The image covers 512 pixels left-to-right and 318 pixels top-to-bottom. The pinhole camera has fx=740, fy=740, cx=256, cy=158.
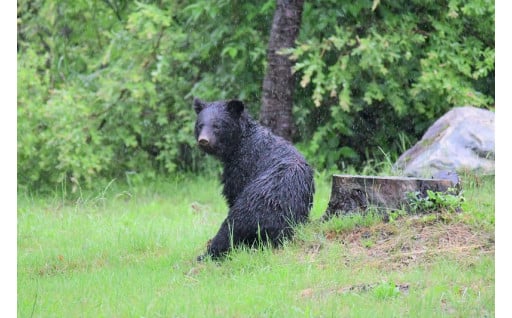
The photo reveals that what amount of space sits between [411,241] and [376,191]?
73 centimetres

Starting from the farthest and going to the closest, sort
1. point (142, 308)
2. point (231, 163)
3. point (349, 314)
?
point (231, 163)
point (142, 308)
point (349, 314)

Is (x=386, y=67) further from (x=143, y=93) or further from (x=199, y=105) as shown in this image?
(x=199, y=105)

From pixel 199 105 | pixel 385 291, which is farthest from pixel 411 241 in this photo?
pixel 199 105

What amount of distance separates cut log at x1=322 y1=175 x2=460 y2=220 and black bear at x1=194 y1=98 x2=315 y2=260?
0.36m

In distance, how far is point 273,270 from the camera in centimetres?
649

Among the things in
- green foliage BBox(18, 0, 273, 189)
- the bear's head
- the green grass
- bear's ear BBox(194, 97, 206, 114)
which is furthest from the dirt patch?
green foliage BBox(18, 0, 273, 189)

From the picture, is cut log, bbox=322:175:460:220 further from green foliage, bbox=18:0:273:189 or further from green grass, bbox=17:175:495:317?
green foliage, bbox=18:0:273:189

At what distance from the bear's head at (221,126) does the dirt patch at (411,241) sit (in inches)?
53.3

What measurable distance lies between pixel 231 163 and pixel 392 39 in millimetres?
5029

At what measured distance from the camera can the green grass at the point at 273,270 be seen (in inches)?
221

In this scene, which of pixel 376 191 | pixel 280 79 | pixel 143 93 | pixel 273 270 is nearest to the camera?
pixel 273 270

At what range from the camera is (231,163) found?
24.8 ft
